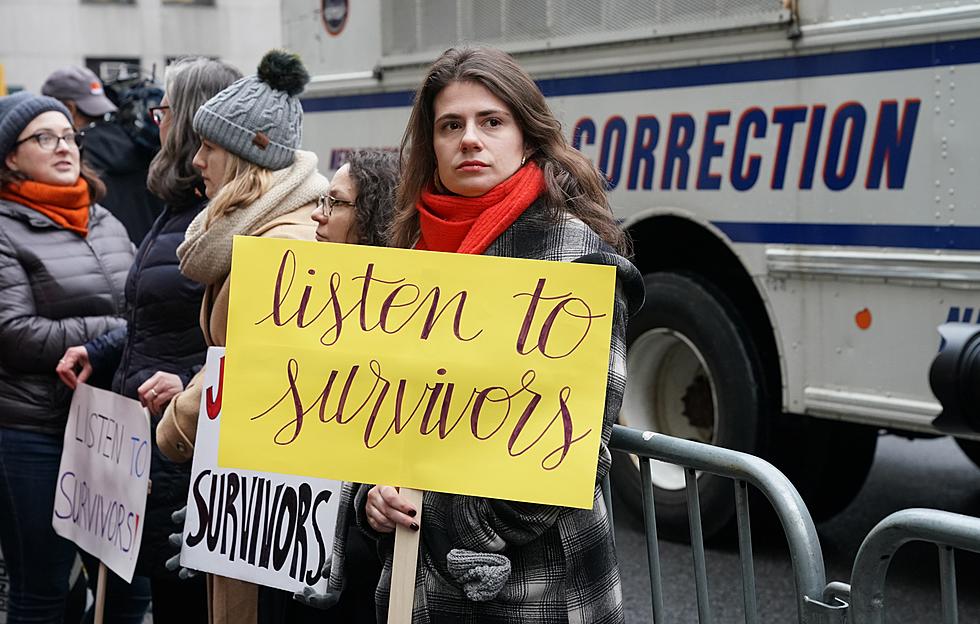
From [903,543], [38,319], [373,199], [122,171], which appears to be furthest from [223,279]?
[122,171]

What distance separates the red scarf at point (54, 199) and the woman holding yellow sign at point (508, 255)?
2.12 meters

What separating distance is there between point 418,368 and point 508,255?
0.27 metres

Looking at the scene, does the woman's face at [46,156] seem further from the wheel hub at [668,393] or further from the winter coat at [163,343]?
the wheel hub at [668,393]

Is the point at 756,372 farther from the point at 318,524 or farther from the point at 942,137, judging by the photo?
the point at 318,524

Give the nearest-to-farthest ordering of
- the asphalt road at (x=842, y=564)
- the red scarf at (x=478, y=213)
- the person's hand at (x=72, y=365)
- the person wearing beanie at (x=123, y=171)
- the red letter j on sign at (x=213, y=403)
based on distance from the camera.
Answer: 1. the red scarf at (x=478, y=213)
2. the red letter j on sign at (x=213, y=403)
3. the person's hand at (x=72, y=365)
4. the asphalt road at (x=842, y=564)
5. the person wearing beanie at (x=123, y=171)

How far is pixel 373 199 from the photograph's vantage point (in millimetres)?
3100

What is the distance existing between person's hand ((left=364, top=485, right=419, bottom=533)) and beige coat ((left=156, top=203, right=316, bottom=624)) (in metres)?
0.99

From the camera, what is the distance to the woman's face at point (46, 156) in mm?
4301

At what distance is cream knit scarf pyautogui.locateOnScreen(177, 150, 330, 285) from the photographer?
3312mm

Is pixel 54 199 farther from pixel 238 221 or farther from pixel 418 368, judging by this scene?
pixel 418 368

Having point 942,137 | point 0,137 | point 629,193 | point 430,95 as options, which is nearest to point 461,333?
point 430,95

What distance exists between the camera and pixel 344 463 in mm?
2443

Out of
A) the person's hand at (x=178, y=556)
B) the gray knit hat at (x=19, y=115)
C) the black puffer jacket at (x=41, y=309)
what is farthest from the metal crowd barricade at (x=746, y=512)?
the gray knit hat at (x=19, y=115)

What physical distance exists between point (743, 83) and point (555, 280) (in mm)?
3341
